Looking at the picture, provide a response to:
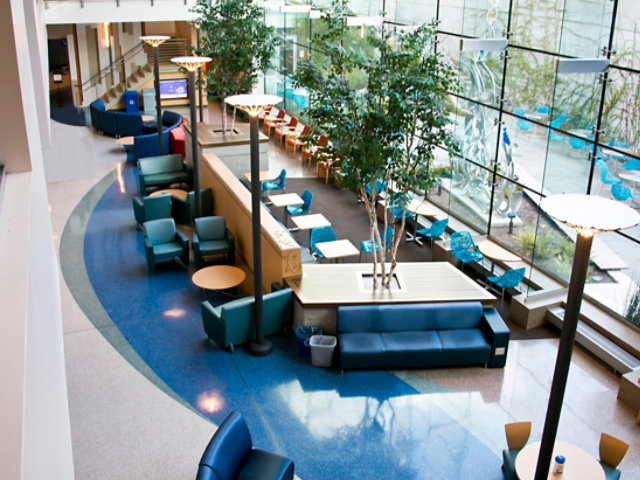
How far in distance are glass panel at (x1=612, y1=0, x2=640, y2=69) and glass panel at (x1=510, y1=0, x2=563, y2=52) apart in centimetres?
128

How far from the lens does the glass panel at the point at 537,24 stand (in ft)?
33.6

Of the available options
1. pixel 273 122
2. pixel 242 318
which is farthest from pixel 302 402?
pixel 273 122

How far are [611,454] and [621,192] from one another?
417 centimetres

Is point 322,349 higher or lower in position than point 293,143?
lower

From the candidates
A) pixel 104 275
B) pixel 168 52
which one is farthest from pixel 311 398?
A: pixel 168 52

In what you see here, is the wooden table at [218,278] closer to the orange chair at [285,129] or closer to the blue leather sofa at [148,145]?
the blue leather sofa at [148,145]

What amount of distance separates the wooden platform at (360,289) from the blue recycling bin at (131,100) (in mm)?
15470

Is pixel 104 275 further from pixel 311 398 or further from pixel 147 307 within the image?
pixel 311 398

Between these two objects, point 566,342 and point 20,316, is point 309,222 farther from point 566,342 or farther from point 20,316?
point 20,316

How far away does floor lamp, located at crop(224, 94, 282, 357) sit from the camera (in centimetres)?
792

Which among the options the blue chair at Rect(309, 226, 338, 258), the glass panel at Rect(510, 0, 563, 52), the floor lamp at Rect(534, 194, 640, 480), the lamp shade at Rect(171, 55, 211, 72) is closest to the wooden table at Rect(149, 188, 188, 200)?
the lamp shade at Rect(171, 55, 211, 72)

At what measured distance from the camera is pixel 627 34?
884cm

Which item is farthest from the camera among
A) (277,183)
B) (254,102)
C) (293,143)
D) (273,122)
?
(273,122)

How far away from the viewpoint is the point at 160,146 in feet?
53.8
